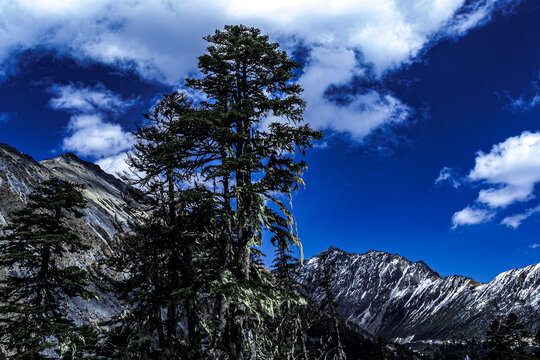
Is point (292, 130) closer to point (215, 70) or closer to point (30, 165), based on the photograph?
point (215, 70)

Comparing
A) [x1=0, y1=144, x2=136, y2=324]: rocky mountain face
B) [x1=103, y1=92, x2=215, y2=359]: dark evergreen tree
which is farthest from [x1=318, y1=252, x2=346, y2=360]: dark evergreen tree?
[x1=0, y1=144, x2=136, y2=324]: rocky mountain face

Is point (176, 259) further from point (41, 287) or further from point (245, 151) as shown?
point (41, 287)

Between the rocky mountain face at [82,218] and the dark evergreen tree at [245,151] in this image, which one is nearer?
the dark evergreen tree at [245,151]

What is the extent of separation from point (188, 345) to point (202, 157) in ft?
18.2

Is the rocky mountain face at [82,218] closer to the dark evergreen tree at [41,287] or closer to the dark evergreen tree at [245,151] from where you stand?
the dark evergreen tree at [41,287]

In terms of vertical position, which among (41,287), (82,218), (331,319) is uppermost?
(82,218)

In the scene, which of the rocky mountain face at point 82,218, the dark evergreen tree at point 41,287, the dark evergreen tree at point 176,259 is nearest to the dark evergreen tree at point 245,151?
the dark evergreen tree at point 176,259

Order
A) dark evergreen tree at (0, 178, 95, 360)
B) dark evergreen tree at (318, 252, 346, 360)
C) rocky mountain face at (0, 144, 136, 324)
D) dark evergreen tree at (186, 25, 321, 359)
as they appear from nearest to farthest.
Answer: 1. dark evergreen tree at (186, 25, 321, 359)
2. dark evergreen tree at (0, 178, 95, 360)
3. dark evergreen tree at (318, 252, 346, 360)
4. rocky mountain face at (0, 144, 136, 324)

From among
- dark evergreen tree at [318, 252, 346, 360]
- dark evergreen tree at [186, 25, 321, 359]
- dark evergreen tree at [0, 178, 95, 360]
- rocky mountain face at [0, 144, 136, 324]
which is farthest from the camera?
rocky mountain face at [0, 144, 136, 324]

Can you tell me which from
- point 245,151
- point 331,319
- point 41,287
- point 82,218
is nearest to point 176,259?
point 245,151

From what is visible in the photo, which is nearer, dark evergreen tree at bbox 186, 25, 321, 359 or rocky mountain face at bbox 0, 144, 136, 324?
dark evergreen tree at bbox 186, 25, 321, 359

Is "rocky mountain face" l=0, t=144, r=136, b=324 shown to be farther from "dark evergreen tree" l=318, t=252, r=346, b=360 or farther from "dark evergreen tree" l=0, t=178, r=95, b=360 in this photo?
"dark evergreen tree" l=318, t=252, r=346, b=360

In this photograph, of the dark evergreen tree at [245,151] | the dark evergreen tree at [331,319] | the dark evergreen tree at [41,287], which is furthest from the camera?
the dark evergreen tree at [331,319]

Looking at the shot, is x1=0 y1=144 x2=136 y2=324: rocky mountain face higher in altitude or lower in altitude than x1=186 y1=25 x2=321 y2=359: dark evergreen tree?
higher
